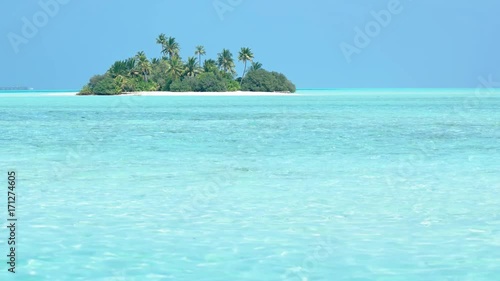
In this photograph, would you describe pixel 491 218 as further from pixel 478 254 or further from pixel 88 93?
pixel 88 93

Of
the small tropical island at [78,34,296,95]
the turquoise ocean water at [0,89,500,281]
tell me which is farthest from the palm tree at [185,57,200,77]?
the turquoise ocean water at [0,89,500,281]

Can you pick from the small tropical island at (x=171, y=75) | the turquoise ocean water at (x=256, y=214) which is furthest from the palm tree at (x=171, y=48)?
the turquoise ocean water at (x=256, y=214)

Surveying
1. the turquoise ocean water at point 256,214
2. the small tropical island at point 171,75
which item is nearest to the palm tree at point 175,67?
the small tropical island at point 171,75

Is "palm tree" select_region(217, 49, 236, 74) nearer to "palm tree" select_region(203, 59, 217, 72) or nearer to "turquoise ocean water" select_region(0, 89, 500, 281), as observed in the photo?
"palm tree" select_region(203, 59, 217, 72)

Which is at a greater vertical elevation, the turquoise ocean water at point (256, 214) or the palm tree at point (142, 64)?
the palm tree at point (142, 64)

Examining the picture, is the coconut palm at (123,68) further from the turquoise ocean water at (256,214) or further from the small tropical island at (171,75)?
the turquoise ocean water at (256,214)

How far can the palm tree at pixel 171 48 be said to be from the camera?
107m

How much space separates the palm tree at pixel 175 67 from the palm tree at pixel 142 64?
112 inches

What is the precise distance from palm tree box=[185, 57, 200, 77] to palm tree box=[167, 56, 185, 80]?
79 cm

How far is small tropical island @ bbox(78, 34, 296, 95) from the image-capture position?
341 feet

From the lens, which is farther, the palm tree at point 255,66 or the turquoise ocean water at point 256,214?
the palm tree at point 255,66

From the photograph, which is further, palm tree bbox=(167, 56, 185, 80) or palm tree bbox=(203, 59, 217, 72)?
palm tree bbox=(203, 59, 217, 72)

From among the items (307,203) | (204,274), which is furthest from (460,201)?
(204,274)

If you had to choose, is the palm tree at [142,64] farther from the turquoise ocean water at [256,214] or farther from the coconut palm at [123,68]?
the turquoise ocean water at [256,214]
